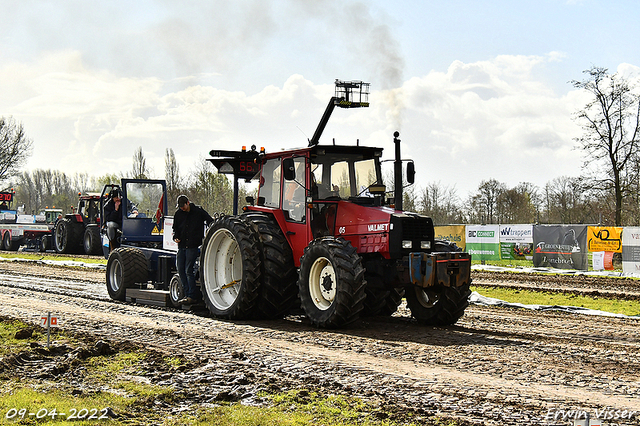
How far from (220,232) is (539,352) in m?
5.79

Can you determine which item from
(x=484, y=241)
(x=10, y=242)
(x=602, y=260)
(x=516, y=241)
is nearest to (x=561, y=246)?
(x=602, y=260)

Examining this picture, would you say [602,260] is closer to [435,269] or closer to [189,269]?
[435,269]

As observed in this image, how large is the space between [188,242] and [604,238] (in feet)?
53.3

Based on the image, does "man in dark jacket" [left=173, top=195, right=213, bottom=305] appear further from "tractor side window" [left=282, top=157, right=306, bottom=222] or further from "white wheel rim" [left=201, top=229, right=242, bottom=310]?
"tractor side window" [left=282, top=157, right=306, bottom=222]

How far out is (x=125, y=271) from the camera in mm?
13562

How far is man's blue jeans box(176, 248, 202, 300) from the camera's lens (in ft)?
39.1

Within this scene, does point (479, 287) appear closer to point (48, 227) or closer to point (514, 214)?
point (48, 227)

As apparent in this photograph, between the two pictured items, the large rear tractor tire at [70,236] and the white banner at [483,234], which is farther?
the large rear tractor tire at [70,236]

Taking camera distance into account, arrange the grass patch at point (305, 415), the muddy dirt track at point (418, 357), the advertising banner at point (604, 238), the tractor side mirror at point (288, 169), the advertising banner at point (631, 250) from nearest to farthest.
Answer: the grass patch at point (305, 415) < the muddy dirt track at point (418, 357) < the tractor side mirror at point (288, 169) < the advertising banner at point (631, 250) < the advertising banner at point (604, 238)

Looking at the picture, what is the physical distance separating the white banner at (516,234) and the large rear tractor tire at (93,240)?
1775 cm

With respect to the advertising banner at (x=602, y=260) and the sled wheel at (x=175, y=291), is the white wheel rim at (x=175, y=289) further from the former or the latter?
the advertising banner at (x=602, y=260)

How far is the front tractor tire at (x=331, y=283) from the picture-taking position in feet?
29.8

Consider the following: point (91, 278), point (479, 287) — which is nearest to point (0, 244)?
point (91, 278)

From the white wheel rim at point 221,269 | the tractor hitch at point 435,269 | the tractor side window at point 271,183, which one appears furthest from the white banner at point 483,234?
the tractor hitch at point 435,269
